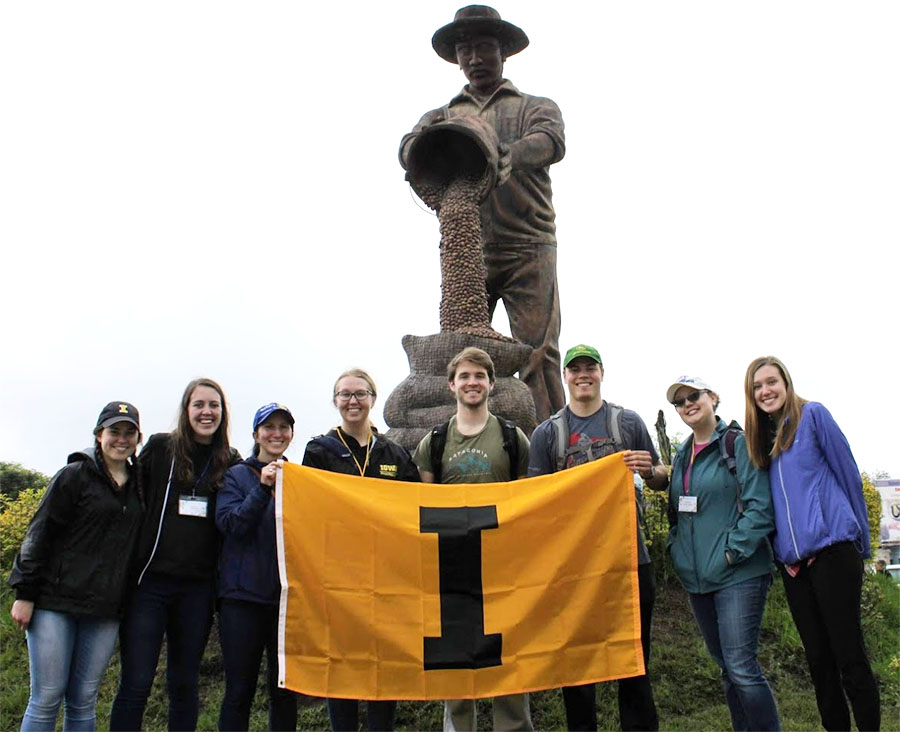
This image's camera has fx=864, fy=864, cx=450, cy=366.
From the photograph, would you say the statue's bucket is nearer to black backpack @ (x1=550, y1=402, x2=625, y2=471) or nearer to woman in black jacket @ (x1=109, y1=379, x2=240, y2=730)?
black backpack @ (x1=550, y1=402, x2=625, y2=471)

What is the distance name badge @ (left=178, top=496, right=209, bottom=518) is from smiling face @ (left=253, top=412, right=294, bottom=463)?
13.1 inches

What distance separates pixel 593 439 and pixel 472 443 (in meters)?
0.58

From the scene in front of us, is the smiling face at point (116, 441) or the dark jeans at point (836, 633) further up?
the smiling face at point (116, 441)

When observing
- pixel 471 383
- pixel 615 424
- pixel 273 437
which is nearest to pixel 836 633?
pixel 615 424

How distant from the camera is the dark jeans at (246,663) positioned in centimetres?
380

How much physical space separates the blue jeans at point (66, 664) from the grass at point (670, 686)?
71.0 inches

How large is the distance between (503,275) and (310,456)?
421 cm

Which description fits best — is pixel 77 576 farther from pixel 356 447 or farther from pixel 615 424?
pixel 615 424

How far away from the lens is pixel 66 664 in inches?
147

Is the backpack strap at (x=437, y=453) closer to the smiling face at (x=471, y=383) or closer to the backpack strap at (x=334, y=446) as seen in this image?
the smiling face at (x=471, y=383)

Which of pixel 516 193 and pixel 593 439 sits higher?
pixel 516 193

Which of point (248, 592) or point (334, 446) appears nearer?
point (248, 592)

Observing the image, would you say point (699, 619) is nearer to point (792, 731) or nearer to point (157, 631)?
point (792, 731)

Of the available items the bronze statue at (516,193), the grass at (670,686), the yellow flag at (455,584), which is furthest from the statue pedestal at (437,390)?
the yellow flag at (455,584)
